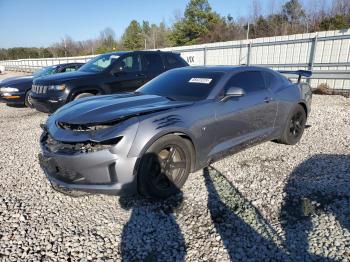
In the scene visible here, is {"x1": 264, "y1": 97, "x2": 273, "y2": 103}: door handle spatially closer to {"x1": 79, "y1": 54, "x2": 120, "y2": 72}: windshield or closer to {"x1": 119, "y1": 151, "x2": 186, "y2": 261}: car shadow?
{"x1": 119, "y1": 151, "x2": 186, "y2": 261}: car shadow

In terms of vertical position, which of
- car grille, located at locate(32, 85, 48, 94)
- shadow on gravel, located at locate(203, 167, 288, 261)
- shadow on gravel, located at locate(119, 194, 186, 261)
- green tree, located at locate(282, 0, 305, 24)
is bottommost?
shadow on gravel, located at locate(119, 194, 186, 261)

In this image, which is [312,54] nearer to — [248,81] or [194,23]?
[248,81]

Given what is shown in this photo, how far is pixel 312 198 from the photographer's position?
3.29 metres

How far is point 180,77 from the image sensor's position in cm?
431

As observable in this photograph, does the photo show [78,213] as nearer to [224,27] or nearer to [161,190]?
[161,190]

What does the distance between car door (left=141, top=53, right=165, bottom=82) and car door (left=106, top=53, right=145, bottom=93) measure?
114mm

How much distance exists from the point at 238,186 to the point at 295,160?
1.39 metres

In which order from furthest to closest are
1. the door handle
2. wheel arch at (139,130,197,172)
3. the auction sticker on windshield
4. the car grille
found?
the car grille
the door handle
the auction sticker on windshield
wheel arch at (139,130,197,172)

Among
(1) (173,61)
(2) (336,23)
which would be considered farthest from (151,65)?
(2) (336,23)

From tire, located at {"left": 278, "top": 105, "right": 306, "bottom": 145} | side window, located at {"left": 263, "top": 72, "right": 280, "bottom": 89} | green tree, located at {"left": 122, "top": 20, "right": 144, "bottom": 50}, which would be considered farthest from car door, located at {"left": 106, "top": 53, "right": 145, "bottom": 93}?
green tree, located at {"left": 122, "top": 20, "right": 144, "bottom": 50}

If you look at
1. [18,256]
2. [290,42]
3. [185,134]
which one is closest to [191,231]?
[185,134]

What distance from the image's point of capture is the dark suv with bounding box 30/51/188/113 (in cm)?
650

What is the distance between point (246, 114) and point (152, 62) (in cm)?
403

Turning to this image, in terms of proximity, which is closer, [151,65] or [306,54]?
[151,65]
